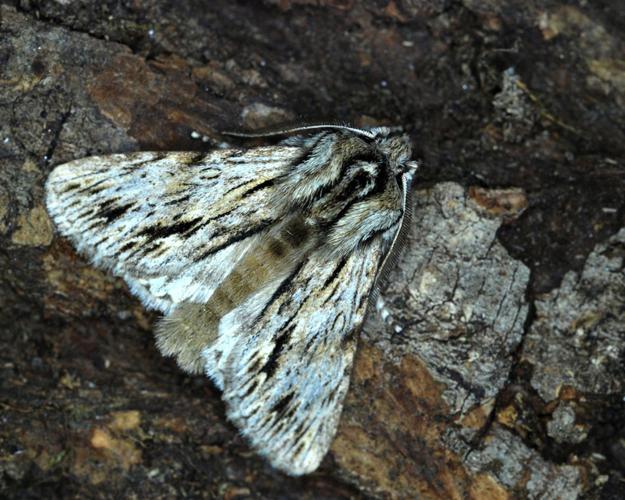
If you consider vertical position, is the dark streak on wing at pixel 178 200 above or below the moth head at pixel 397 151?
below

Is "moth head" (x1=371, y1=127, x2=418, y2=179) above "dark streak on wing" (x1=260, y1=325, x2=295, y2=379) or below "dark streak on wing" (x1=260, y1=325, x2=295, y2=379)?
above

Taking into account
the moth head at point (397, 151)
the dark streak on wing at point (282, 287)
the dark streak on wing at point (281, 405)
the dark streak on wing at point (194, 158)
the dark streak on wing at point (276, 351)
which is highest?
the moth head at point (397, 151)

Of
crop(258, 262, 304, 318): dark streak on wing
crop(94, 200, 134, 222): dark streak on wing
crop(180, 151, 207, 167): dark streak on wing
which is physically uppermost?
crop(180, 151, 207, 167): dark streak on wing

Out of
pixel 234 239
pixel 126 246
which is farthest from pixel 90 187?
pixel 234 239

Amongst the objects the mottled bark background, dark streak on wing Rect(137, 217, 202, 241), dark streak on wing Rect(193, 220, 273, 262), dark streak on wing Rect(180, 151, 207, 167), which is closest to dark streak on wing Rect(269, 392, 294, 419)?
the mottled bark background

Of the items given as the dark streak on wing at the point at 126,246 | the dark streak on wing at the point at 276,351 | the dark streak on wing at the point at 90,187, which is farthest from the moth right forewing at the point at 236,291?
the dark streak on wing at the point at 90,187

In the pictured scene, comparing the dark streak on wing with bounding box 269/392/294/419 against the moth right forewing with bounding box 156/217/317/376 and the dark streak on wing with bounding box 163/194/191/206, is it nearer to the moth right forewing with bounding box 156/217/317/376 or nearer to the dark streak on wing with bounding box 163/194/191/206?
the moth right forewing with bounding box 156/217/317/376

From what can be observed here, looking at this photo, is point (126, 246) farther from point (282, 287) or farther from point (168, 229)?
point (282, 287)

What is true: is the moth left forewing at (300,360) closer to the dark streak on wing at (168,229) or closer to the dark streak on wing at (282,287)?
the dark streak on wing at (282,287)
